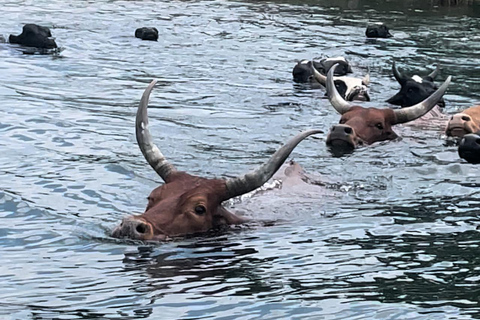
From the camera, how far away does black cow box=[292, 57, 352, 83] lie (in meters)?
15.8

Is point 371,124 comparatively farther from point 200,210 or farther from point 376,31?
point 376,31

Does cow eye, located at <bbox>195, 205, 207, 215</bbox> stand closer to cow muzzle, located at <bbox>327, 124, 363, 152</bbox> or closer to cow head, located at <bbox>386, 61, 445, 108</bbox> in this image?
cow muzzle, located at <bbox>327, 124, 363, 152</bbox>

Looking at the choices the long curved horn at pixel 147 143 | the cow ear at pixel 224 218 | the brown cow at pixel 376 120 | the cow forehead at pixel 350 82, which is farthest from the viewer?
the cow forehead at pixel 350 82

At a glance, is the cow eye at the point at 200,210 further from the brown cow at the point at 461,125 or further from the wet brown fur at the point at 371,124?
the brown cow at the point at 461,125

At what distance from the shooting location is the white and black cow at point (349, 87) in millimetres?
14399

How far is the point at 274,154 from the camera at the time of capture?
748 cm

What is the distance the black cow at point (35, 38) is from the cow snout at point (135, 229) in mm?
10895

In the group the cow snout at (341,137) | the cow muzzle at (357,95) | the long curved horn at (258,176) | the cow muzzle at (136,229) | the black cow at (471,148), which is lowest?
the cow muzzle at (357,95)

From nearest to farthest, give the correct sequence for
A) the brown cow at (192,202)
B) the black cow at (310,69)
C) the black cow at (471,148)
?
the brown cow at (192,202) → the black cow at (471,148) → the black cow at (310,69)

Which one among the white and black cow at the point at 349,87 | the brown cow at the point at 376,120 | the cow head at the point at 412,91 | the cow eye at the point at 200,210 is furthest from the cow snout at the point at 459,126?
the cow eye at the point at 200,210

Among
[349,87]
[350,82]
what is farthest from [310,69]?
[349,87]

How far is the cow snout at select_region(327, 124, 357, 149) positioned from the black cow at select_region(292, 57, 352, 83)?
4.60 metres

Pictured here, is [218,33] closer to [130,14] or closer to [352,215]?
[130,14]

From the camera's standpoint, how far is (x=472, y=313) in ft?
17.9
